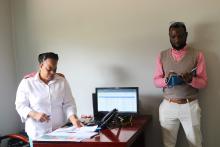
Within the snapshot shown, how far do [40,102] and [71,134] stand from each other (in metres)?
0.43

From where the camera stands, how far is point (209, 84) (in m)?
3.45

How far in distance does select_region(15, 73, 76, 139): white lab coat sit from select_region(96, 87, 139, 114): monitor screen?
0.59 m

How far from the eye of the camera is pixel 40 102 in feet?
9.63

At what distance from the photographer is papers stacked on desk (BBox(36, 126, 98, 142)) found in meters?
2.62

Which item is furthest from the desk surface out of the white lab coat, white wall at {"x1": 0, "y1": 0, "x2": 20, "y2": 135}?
white wall at {"x1": 0, "y1": 0, "x2": 20, "y2": 135}

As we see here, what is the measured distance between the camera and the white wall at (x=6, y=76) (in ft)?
13.2

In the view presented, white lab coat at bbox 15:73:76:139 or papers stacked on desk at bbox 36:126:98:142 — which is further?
white lab coat at bbox 15:73:76:139

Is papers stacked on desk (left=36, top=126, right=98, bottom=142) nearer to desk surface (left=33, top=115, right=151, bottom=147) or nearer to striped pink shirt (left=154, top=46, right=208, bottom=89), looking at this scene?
desk surface (left=33, top=115, right=151, bottom=147)

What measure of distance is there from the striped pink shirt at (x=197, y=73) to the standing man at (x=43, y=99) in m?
0.91

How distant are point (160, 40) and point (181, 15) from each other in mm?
339

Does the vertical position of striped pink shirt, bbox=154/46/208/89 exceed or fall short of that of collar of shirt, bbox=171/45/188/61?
it falls short

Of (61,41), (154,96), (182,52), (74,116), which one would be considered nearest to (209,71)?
(182,52)

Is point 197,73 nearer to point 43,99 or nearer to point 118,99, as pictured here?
point 118,99

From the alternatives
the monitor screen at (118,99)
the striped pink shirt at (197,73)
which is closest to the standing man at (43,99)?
the monitor screen at (118,99)
